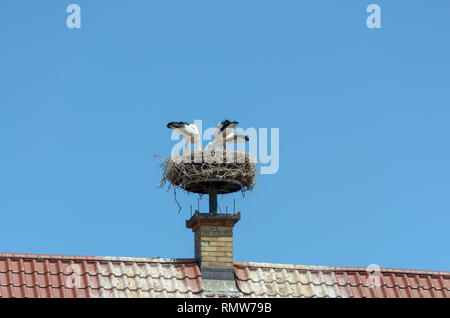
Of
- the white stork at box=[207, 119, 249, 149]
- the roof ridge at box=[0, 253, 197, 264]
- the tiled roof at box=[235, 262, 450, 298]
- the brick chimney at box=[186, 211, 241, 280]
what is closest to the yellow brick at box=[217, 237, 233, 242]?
the brick chimney at box=[186, 211, 241, 280]

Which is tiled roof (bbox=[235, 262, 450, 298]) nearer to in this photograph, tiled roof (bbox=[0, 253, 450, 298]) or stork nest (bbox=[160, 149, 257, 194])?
tiled roof (bbox=[0, 253, 450, 298])

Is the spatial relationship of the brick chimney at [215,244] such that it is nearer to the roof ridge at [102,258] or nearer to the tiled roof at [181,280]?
the tiled roof at [181,280]

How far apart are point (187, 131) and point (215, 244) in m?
2.42

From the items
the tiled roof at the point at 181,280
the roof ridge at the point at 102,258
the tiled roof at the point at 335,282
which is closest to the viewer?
the tiled roof at the point at 181,280

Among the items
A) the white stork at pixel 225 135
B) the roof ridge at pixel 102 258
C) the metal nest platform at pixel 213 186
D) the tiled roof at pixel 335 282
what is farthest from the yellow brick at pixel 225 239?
the white stork at pixel 225 135

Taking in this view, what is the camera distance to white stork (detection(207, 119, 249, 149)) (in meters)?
20.4

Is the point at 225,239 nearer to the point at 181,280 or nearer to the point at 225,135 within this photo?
the point at 181,280

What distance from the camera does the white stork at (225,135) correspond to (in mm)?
20406

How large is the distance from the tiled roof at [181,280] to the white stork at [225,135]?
247 centimetres

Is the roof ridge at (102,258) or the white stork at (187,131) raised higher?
the white stork at (187,131)

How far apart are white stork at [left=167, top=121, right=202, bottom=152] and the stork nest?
0.63 m

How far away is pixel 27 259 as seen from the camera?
719 inches

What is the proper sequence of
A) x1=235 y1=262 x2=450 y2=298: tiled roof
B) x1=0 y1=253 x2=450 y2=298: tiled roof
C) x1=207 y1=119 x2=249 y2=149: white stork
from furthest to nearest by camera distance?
x1=207 y1=119 x2=249 y2=149: white stork < x1=235 y1=262 x2=450 y2=298: tiled roof < x1=0 y1=253 x2=450 y2=298: tiled roof

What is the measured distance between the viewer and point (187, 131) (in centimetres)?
2048
